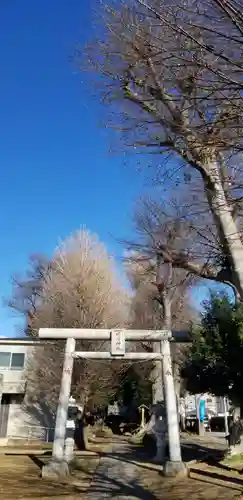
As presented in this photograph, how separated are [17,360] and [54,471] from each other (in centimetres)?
1249

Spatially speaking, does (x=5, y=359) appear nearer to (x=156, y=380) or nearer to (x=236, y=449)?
(x=156, y=380)

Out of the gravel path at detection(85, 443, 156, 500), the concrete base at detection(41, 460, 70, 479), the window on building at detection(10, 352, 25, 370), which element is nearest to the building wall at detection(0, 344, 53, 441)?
the window on building at detection(10, 352, 25, 370)

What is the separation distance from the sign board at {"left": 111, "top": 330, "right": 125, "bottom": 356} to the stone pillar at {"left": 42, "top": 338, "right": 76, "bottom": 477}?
1.08m

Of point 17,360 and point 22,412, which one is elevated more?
point 17,360

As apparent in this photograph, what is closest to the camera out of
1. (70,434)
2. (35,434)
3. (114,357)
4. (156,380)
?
(114,357)

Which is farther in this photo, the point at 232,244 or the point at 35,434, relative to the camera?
the point at 35,434

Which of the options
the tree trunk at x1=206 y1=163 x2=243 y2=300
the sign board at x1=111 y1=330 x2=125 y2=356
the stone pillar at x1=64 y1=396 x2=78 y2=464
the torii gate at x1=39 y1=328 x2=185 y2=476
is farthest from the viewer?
the stone pillar at x1=64 y1=396 x2=78 y2=464

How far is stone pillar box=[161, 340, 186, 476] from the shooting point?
977cm

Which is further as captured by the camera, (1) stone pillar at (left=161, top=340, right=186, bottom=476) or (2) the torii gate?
(2) the torii gate

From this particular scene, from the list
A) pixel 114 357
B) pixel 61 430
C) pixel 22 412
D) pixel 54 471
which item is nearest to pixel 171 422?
pixel 114 357

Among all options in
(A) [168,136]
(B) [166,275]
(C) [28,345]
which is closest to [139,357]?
(B) [166,275]

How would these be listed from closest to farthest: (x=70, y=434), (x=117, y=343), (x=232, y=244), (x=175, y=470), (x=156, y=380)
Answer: (x=232, y=244) < (x=175, y=470) < (x=117, y=343) < (x=70, y=434) < (x=156, y=380)

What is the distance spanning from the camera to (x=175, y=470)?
970 centimetres

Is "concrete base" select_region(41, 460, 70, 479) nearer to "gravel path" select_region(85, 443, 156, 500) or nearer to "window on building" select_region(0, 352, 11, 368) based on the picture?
"gravel path" select_region(85, 443, 156, 500)
